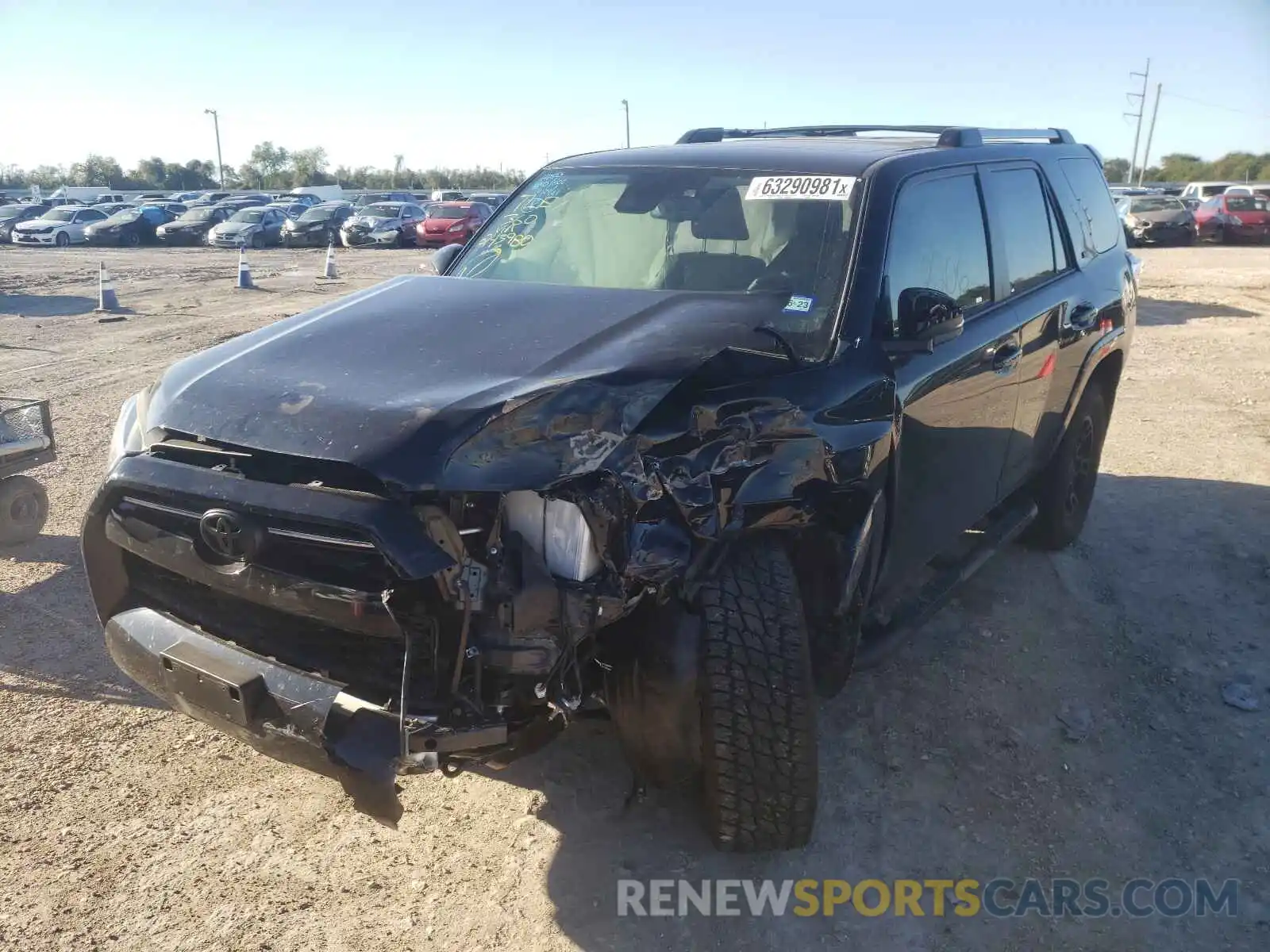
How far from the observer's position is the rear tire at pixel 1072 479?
5.06 meters

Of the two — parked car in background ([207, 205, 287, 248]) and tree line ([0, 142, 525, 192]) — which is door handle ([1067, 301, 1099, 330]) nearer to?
parked car in background ([207, 205, 287, 248])

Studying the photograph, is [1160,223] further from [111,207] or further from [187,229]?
[111,207]

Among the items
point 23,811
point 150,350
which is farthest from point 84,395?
point 23,811

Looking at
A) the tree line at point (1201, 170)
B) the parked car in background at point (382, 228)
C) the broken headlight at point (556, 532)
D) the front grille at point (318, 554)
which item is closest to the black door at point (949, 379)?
the broken headlight at point (556, 532)

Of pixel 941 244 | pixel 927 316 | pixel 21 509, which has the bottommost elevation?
pixel 21 509

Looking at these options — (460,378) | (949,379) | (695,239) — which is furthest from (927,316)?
(460,378)

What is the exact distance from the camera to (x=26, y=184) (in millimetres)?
78812

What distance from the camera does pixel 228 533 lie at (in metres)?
2.42

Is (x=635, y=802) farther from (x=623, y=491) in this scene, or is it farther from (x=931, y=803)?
(x=623, y=491)

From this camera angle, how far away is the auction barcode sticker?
3.40 meters

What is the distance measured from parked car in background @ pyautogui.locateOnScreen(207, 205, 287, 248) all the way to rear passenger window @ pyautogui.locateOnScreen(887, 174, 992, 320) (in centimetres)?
2771

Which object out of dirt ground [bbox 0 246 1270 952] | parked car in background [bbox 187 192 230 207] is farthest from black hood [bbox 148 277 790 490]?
parked car in background [bbox 187 192 230 207]

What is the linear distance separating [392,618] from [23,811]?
1.69m

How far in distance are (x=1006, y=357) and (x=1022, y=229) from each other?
75cm
